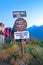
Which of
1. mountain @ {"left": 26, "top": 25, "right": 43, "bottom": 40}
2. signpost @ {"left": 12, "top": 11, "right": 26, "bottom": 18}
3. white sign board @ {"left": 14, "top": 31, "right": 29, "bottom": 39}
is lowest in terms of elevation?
white sign board @ {"left": 14, "top": 31, "right": 29, "bottom": 39}

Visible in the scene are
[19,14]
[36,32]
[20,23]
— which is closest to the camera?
[20,23]

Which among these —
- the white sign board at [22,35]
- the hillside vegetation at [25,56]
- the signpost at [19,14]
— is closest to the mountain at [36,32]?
the hillside vegetation at [25,56]

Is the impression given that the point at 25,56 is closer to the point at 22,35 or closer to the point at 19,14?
the point at 22,35

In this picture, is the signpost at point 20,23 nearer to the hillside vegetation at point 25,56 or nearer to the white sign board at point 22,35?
the white sign board at point 22,35

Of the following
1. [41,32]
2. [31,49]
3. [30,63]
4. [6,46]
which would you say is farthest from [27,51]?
[41,32]

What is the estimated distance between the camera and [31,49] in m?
17.7

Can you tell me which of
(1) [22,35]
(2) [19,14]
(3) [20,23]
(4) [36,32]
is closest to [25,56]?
(1) [22,35]

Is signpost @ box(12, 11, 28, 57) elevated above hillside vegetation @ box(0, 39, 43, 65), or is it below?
above

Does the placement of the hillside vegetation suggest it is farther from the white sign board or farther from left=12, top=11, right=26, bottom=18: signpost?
left=12, top=11, right=26, bottom=18: signpost

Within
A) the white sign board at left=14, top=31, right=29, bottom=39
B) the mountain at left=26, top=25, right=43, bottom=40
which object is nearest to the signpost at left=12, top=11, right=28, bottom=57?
the white sign board at left=14, top=31, right=29, bottom=39

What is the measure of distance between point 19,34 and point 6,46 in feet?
15.9

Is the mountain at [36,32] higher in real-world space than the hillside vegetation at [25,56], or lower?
higher

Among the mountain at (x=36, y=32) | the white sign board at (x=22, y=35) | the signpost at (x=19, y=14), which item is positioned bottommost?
the white sign board at (x=22, y=35)

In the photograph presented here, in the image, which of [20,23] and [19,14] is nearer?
[20,23]
